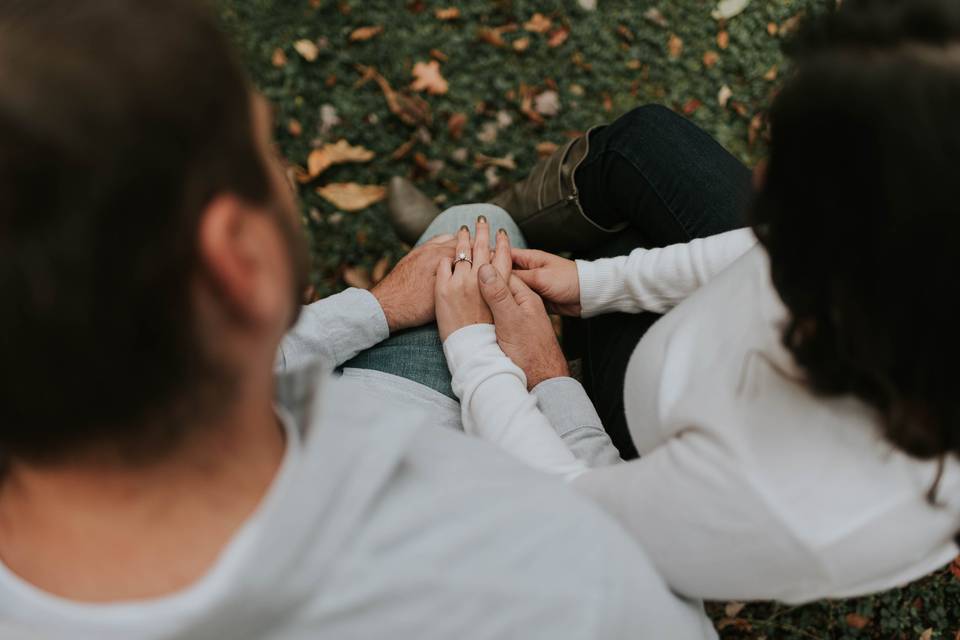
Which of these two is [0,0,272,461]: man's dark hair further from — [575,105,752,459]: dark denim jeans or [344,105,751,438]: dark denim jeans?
[575,105,752,459]: dark denim jeans

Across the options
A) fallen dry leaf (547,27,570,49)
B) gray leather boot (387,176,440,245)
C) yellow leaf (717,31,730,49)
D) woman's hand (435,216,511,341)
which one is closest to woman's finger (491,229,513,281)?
woman's hand (435,216,511,341)

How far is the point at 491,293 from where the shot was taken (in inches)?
75.7

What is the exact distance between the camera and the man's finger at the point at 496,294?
192 cm

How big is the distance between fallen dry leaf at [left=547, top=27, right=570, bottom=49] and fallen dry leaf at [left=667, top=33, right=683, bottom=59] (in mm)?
461

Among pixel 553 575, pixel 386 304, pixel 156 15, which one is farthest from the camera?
pixel 386 304

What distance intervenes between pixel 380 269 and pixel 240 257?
2056mm

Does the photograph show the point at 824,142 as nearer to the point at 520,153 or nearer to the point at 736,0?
the point at 520,153

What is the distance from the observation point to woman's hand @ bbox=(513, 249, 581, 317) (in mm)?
2016

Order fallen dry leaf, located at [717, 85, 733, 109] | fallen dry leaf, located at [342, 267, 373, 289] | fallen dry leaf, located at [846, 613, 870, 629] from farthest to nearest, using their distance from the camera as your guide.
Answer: fallen dry leaf, located at [717, 85, 733, 109]
fallen dry leaf, located at [342, 267, 373, 289]
fallen dry leaf, located at [846, 613, 870, 629]

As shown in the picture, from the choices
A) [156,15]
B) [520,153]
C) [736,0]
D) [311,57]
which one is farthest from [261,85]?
[156,15]

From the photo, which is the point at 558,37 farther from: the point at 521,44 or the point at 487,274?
the point at 487,274

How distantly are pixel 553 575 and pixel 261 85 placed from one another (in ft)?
8.15

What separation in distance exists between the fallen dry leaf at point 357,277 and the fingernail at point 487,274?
36.7 inches

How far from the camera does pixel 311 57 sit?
2896mm
